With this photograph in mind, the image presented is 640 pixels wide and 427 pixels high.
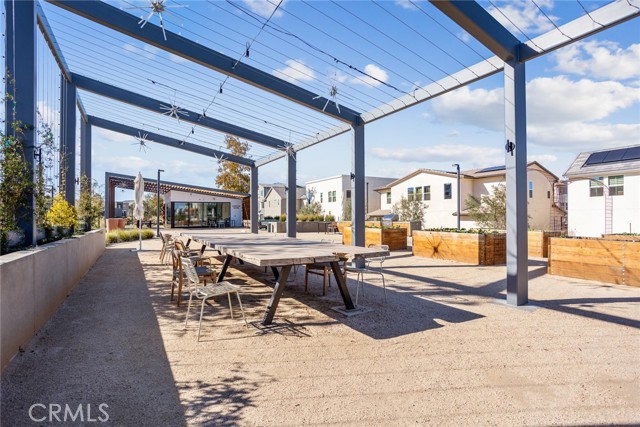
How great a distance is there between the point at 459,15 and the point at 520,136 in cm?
198

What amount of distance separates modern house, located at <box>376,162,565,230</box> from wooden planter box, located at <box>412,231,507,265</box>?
12.1 m

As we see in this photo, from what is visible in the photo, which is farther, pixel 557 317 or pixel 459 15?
pixel 557 317

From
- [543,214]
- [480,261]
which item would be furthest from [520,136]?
[543,214]

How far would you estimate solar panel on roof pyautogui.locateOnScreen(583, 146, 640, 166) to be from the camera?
50.6ft

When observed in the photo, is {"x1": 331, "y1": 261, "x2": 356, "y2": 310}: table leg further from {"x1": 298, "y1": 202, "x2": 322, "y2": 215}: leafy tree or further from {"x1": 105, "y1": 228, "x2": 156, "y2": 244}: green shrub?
{"x1": 298, "y1": 202, "x2": 322, "y2": 215}: leafy tree

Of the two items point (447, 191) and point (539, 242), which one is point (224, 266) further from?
point (447, 191)

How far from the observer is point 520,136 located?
205 inches

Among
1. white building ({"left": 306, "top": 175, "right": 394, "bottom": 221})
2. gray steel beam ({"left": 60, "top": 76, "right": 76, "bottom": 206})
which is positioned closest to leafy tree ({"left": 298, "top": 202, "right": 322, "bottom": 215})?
white building ({"left": 306, "top": 175, "right": 394, "bottom": 221})

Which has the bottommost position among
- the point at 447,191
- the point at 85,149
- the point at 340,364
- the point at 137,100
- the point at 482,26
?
the point at 340,364

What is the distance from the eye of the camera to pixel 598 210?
15.9 m

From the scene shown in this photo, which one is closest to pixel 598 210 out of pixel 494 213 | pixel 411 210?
pixel 494 213

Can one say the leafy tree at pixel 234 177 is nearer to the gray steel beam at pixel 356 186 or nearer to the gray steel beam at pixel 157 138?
A: the gray steel beam at pixel 157 138

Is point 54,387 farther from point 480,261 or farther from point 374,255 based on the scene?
point 480,261

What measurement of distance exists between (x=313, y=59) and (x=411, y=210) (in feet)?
60.7
